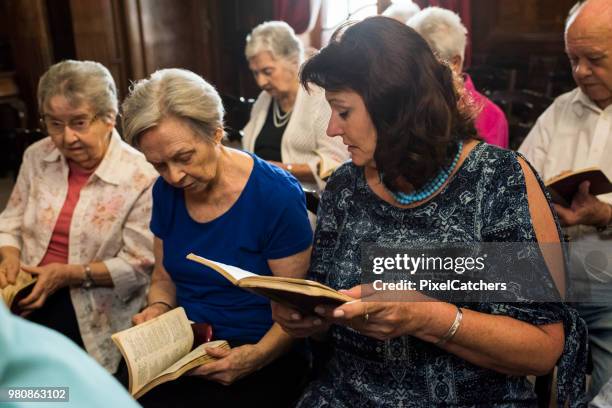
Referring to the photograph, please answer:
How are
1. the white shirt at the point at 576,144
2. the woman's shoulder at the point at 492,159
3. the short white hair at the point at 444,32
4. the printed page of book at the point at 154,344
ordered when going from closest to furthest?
the woman's shoulder at the point at 492,159 → the printed page of book at the point at 154,344 → the white shirt at the point at 576,144 → the short white hair at the point at 444,32

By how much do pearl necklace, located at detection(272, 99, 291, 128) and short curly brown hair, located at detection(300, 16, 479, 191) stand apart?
198cm

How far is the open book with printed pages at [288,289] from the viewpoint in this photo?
1078mm

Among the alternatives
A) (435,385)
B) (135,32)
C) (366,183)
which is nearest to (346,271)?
(366,183)

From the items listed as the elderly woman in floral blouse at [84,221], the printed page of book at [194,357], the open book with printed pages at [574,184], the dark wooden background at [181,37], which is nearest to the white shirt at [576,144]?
the open book with printed pages at [574,184]

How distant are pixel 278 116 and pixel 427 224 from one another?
221 cm

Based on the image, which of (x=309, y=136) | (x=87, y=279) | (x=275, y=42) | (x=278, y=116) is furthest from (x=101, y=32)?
(x=87, y=279)

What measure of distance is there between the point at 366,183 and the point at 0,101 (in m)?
6.48

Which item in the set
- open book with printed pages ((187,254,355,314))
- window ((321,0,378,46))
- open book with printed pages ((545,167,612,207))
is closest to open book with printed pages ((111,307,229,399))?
open book with printed pages ((187,254,355,314))

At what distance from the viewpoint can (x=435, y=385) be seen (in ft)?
4.54

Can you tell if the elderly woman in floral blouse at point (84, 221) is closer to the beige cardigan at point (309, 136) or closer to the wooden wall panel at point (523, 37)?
the beige cardigan at point (309, 136)

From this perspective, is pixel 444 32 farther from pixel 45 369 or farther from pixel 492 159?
pixel 45 369

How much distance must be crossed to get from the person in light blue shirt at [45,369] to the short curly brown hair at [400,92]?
1.11 metres

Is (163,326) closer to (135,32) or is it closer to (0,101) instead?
(135,32)

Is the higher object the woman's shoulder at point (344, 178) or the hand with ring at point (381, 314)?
the woman's shoulder at point (344, 178)
